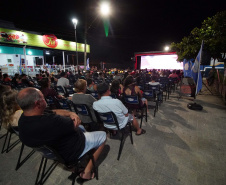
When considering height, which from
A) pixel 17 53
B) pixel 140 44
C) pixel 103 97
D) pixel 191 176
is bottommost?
pixel 191 176

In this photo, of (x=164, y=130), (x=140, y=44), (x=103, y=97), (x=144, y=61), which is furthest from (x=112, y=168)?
(x=140, y=44)

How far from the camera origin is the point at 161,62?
2341 centimetres

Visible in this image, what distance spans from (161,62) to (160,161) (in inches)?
930

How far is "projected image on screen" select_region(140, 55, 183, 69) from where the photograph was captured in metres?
22.0

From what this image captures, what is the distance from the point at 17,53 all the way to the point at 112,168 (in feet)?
61.2

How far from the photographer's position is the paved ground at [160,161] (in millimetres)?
2092

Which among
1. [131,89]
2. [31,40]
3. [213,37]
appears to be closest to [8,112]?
[131,89]

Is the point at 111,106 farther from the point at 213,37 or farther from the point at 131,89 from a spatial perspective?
the point at 213,37

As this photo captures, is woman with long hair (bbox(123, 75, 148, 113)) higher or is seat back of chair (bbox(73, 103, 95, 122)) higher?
woman with long hair (bbox(123, 75, 148, 113))

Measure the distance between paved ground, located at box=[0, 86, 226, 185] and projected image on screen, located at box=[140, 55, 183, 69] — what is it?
67.8 feet

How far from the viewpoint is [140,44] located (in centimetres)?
2606

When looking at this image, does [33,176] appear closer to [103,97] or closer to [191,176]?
[103,97]

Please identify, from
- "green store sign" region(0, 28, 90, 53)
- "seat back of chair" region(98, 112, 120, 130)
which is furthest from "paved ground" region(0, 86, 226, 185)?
"green store sign" region(0, 28, 90, 53)

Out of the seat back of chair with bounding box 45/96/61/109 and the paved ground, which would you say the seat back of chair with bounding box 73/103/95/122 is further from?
the seat back of chair with bounding box 45/96/61/109
